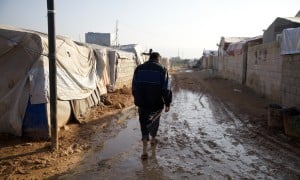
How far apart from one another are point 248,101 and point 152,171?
31.4ft

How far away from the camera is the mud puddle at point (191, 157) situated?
16.9 feet

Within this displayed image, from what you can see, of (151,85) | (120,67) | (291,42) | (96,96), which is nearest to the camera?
(151,85)

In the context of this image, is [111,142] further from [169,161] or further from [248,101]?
[248,101]

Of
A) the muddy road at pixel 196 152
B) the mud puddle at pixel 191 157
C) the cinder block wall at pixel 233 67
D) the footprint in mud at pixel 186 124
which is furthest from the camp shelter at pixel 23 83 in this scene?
the cinder block wall at pixel 233 67

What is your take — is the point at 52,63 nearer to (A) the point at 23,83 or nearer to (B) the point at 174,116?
→ (A) the point at 23,83

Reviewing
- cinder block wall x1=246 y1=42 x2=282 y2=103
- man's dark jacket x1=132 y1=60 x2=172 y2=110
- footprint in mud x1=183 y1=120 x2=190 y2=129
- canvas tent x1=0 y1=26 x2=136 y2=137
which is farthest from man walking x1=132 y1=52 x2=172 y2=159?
cinder block wall x1=246 y1=42 x2=282 y2=103

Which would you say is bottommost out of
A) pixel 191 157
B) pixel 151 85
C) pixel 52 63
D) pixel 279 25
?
pixel 191 157

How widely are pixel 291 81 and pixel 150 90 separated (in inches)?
210

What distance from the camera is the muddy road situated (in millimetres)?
5172

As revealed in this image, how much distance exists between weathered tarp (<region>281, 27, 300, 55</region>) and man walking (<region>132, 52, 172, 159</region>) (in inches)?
186

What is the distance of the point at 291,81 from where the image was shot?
30.5ft

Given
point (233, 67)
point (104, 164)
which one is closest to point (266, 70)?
point (233, 67)

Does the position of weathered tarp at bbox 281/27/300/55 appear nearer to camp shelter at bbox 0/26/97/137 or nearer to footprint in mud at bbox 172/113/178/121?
footprint in mud at bbox 172/113/178/121

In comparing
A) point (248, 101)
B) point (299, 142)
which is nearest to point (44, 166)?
point (299, 142)
